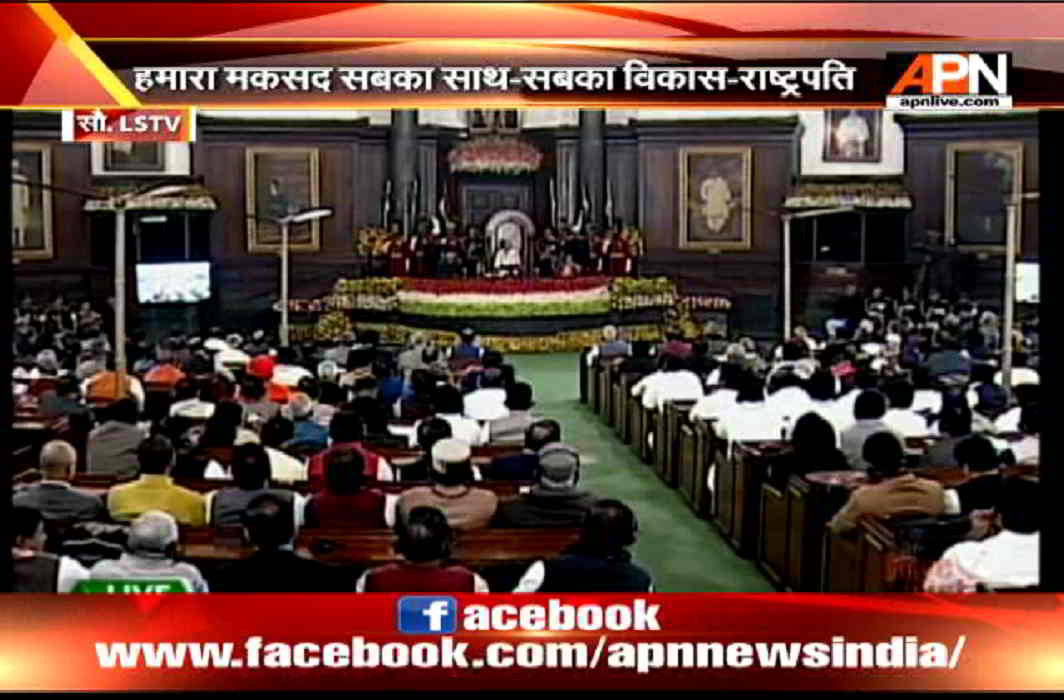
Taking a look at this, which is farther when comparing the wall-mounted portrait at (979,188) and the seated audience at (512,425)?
the wall-mounted portrait at (979,188)

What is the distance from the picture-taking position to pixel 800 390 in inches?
394

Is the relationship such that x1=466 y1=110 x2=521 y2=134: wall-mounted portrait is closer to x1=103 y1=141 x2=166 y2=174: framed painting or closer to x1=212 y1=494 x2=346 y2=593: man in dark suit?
x1=103 y1=141 x2=166 y2=174: framed painting

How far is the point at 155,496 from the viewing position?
7.03 meters

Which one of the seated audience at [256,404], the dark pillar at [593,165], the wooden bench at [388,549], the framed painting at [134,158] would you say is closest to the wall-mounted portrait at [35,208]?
the framed painting at [134,158]

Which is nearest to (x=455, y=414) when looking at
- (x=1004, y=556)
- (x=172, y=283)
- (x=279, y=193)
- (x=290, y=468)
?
(x=290, y=468)

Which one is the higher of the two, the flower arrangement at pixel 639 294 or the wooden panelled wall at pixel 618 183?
the wooden panelled wall at pixel 618 183

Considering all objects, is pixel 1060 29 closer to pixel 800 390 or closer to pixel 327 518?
pixel 327 518

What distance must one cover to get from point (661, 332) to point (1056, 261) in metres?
15.0

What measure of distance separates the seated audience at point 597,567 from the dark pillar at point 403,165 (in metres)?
16.4

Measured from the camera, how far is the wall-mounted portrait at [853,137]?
21.1 meters

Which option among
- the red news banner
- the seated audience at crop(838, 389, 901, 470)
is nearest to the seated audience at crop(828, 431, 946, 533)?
the seated audience at crop(838, 389, 901, 470)

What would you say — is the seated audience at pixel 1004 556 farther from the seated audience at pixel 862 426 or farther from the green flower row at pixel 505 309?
the green flower row at pixel 505 309

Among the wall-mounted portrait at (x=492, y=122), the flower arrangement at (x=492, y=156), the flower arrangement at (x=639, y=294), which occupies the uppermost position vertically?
the wall-mounted portrait at (x=492, y=122)

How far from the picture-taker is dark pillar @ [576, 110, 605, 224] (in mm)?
22219
